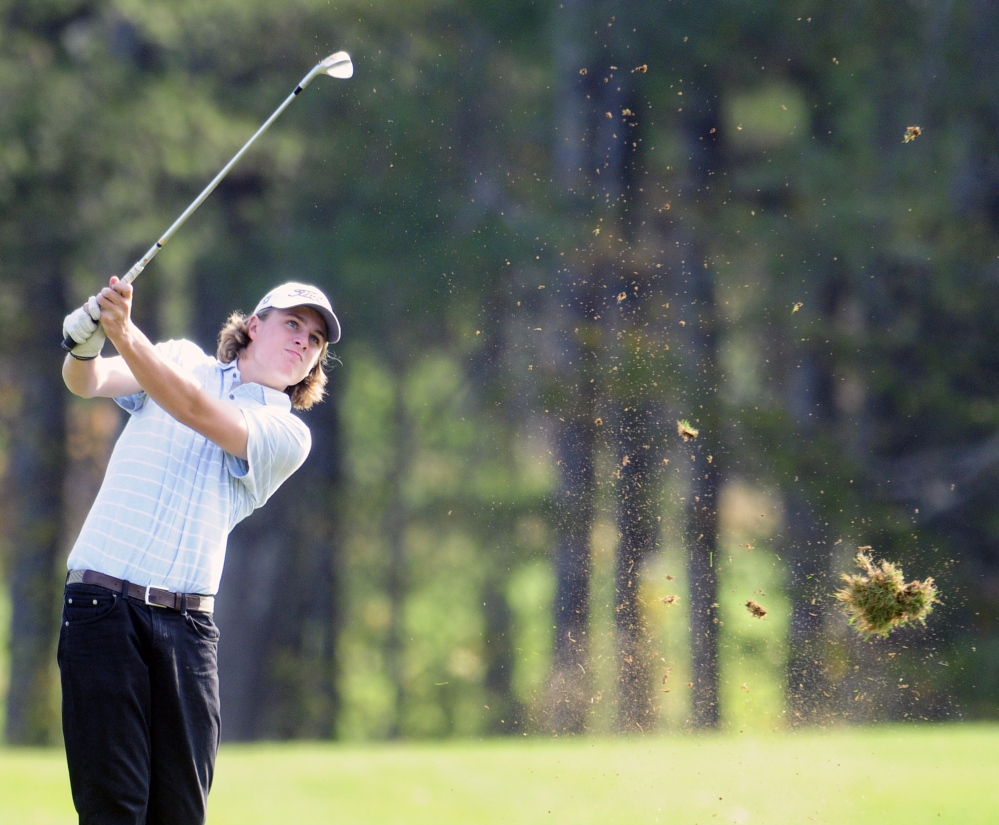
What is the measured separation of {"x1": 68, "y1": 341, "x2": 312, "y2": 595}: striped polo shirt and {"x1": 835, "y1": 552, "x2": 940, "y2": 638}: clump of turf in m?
2.23

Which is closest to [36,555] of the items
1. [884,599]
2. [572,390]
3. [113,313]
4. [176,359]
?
[572,390]

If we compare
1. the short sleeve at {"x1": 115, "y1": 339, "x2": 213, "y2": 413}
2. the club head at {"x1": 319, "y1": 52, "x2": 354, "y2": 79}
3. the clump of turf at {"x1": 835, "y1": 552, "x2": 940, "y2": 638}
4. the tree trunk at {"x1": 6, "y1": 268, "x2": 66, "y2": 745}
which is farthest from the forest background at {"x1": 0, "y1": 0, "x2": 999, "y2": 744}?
the short sleeve at {"x1": 115, "y1": 339, "x2": 213, "y2": 413}

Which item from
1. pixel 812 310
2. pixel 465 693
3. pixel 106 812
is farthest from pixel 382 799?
pixel 465 693

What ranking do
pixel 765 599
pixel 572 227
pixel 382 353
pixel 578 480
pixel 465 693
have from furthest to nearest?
pixel 465 693
pixel 765 599
pixel 382 353
pixel 578 480
pixel 572 227

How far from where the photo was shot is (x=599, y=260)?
15844mm

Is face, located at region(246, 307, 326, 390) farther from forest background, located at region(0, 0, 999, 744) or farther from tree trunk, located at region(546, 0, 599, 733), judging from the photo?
tree trunk, located at region(546, 0, 599, 733)

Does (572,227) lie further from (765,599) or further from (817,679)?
(765,599)

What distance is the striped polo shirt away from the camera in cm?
340

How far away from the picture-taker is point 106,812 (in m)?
3.34

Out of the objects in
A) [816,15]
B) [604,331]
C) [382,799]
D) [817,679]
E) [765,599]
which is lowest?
[382,799]

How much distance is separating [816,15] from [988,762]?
34.4 feet

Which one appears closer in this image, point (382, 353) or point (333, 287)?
point (333, 287)

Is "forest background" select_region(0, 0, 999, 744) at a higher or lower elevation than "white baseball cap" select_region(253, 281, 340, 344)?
higher

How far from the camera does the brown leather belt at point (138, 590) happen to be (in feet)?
11.0
